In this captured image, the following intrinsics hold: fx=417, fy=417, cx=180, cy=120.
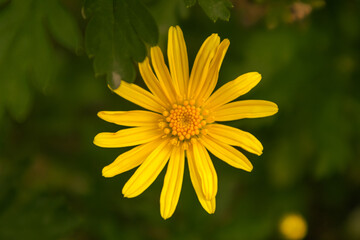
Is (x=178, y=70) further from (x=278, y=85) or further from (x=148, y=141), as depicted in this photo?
(x=278, y=85)

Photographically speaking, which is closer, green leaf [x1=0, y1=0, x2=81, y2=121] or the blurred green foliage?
green leaf [x1=0, y1=0, x2=81, y2=121]

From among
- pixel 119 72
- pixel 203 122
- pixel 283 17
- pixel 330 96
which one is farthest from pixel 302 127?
pixel 119 72

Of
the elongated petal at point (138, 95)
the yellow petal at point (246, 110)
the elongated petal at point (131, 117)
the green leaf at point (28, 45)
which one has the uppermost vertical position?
the green leaf at point (28, 45)

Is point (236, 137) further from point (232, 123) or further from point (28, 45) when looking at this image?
point (28, 45)

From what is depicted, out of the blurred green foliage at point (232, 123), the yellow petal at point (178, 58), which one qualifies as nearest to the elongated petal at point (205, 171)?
the yellow petal at point (178, 58)

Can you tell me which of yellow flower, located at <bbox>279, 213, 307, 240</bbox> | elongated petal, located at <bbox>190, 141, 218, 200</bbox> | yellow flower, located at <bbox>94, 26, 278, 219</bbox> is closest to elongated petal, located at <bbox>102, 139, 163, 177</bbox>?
yellow flower, located at <bbox>94, 26, 278, 219</bbox>

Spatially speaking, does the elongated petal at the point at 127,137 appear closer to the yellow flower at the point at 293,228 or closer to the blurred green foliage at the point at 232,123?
the blurred green foliage at the point at 232,123

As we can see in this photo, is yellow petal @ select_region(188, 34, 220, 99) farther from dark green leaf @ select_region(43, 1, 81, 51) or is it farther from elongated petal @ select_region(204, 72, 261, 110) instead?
dark green leaf @ select_region(43, 1, 81, 51)
